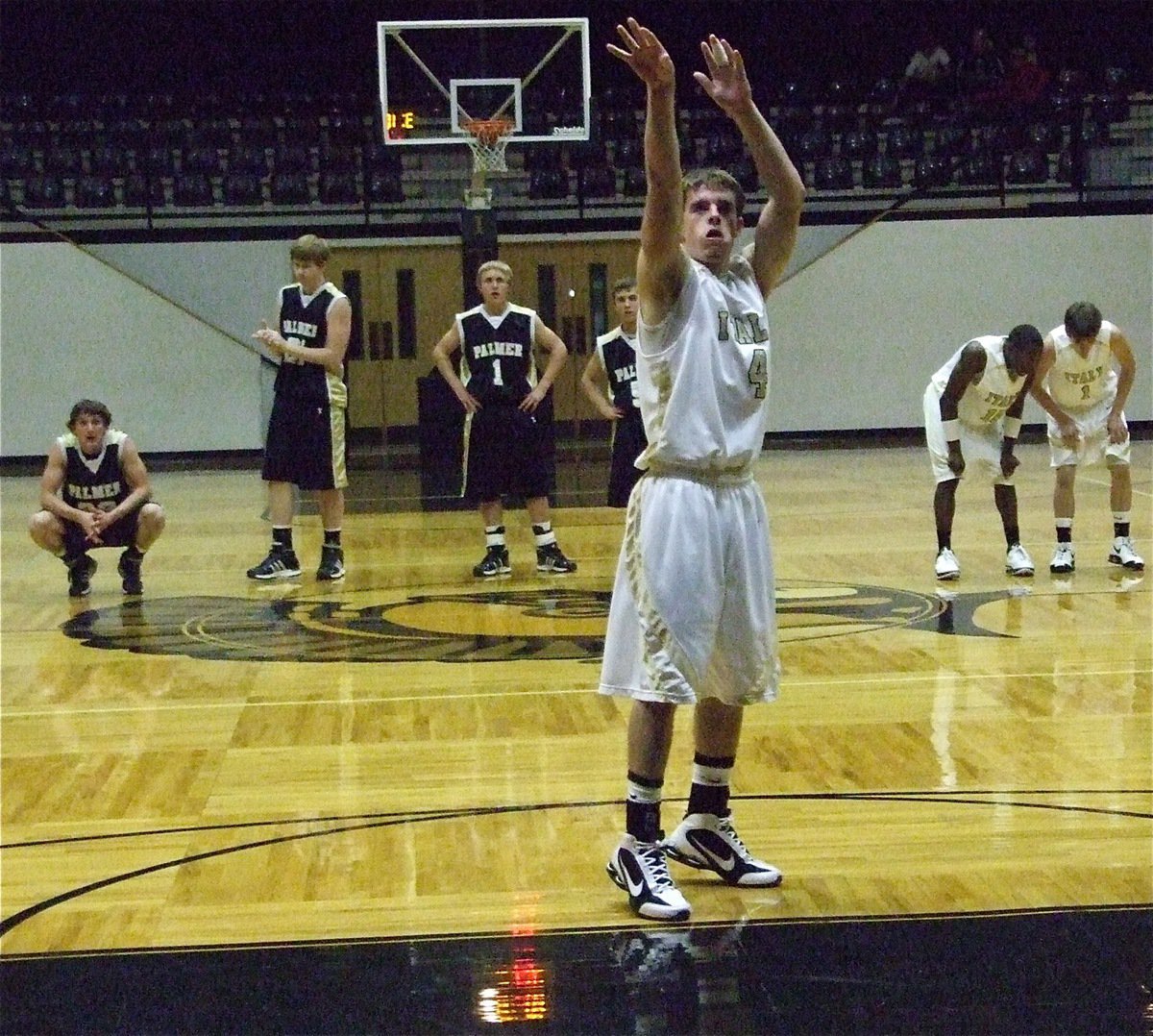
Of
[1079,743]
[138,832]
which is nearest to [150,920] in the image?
[138,832]

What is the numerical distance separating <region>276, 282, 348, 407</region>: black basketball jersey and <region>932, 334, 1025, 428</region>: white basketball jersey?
3.32 meters

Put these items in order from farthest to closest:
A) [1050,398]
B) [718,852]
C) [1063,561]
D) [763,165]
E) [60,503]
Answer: [1050,398]
[1063,561]
[60,503]
[718,852]
[763,165]

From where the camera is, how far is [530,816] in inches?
185

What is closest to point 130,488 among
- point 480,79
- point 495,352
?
point 495,352

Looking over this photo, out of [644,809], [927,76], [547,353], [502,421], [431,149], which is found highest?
[927,76]

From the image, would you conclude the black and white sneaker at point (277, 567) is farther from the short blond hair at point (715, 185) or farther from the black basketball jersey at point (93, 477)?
the short blond hair at point (715, 185)

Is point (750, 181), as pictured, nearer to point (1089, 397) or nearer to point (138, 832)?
point (1089, 397)

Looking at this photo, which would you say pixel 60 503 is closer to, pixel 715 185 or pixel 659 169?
pixel 715 185

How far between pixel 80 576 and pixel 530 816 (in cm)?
502

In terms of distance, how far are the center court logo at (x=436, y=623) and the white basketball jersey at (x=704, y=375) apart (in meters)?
3.15

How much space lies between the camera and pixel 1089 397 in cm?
911

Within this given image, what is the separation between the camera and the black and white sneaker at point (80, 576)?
899cm

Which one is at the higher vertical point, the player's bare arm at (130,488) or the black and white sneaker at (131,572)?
the player's bare arm at (130,488)

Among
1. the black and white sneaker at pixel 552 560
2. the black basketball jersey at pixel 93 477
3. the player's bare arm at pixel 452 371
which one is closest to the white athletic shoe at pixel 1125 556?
the black and white sneaker at pixel 552 560
